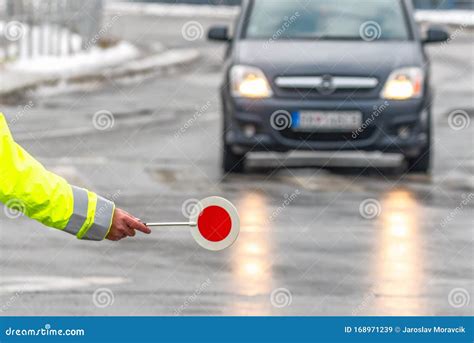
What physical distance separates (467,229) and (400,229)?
1.54ft

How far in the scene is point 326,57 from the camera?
49.8ft

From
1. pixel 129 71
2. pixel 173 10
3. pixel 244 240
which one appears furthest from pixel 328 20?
pixel 173 10

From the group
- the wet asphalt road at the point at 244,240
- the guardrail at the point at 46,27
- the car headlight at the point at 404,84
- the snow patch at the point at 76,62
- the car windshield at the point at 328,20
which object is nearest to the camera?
the wet asphalt road at the point at 244,240

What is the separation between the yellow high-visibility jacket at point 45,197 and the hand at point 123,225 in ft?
0.10

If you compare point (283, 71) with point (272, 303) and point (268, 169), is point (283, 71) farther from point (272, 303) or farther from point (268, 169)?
point (272, 303)

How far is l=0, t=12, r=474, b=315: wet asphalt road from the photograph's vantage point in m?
8.84

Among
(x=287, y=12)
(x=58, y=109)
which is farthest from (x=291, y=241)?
(x=58, y=109)

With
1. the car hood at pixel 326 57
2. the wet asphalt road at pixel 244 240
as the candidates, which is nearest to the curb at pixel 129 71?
the wet asphalt road at pixel 244 240

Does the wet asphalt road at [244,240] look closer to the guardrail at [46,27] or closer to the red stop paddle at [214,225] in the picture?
the red stop paddle at [214,225]

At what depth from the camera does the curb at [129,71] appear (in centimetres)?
2395

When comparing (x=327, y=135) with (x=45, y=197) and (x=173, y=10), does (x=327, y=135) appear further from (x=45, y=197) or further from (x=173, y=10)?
(x=173, y=10)

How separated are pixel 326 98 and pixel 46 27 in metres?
16.4

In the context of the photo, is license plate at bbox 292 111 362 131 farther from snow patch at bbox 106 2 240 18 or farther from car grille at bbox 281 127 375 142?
snow patch at bbox 106 2 240 18

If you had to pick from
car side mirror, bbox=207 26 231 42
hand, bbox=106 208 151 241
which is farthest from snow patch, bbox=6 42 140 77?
hand, bbox=106 208 151 241
